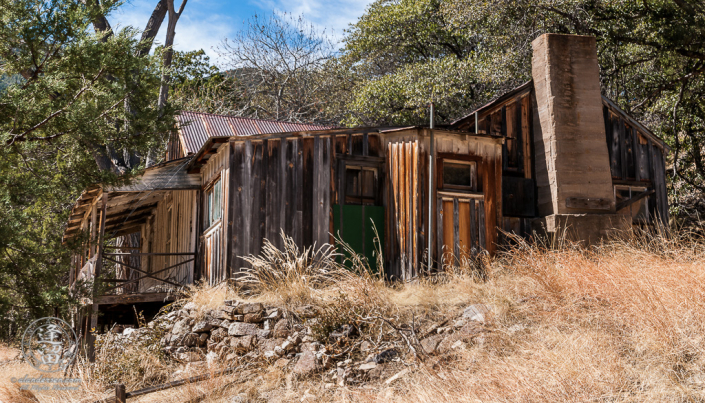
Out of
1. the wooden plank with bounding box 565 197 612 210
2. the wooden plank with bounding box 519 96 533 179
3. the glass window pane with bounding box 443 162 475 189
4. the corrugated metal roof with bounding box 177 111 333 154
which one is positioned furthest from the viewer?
the corrugated metal roof with bounding box 177 111 333 154

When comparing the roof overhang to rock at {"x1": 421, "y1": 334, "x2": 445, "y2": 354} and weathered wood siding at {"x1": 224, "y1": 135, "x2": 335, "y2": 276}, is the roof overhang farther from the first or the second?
rock at {"x1": 421, "y1": 334, "x2": 445, "y2": 354}

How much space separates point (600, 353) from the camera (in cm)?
672

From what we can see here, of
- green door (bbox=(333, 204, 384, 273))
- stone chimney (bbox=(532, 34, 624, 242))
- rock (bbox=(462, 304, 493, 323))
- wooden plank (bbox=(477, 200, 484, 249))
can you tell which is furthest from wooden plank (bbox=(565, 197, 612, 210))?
rock (bbox=(462, 304, 493, 323))

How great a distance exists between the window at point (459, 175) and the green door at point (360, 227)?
56.8 inches

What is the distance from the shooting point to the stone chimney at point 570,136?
498 inches

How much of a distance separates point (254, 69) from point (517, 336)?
72.1ft

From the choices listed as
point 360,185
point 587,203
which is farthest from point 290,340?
point 587,203

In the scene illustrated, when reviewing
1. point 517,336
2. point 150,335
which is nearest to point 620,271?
point 517,336

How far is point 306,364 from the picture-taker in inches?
345

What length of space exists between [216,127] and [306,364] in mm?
11103

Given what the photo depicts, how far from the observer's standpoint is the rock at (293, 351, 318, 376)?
8.70 meters

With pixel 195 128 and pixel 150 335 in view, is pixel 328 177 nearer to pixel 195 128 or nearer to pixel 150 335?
pixel 150 335

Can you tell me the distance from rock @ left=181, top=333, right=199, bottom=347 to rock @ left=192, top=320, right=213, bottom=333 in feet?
0.27

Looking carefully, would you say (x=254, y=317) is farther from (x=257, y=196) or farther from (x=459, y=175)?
(x=459, y=175)
